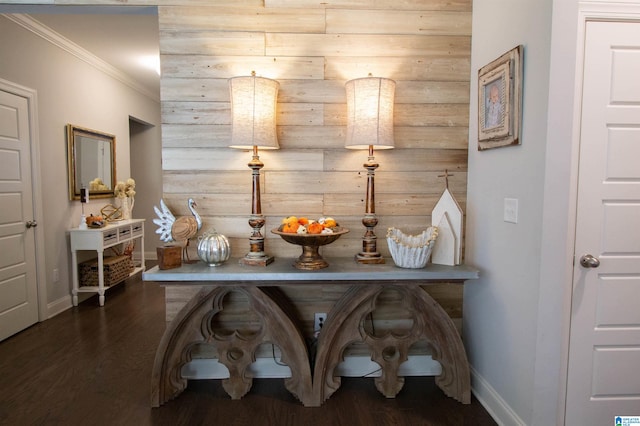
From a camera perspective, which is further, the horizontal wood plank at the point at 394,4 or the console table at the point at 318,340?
the horizontal wood plank at the point at 394,4

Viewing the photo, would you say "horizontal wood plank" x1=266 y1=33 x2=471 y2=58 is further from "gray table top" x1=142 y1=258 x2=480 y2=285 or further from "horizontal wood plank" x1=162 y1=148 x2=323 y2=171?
"gray table top" x1=142 y1=258 x2=480 y2=285

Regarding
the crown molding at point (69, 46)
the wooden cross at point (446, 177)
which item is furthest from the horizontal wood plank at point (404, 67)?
the crown molding at point (69, 46)

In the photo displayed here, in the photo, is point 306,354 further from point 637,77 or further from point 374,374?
point 637,77

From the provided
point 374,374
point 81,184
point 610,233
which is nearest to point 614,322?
point 610,233

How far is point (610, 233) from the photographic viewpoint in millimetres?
1606

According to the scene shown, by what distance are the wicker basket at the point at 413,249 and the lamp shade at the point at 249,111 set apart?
0.90 m

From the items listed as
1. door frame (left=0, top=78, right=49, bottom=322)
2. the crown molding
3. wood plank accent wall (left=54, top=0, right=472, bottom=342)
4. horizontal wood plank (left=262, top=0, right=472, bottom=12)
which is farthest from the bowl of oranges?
the crown molding

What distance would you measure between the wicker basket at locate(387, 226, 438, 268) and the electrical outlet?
619 millimetres

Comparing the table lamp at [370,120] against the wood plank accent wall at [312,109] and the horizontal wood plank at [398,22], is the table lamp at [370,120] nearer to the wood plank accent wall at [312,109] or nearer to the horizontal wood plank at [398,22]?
the wood plank accent wall at [312,109]

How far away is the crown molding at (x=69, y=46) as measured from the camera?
304 cm

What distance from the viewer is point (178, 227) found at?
Result: 6.62 feet

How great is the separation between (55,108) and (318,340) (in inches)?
137

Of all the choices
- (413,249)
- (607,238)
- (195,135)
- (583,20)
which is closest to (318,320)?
(413,249)

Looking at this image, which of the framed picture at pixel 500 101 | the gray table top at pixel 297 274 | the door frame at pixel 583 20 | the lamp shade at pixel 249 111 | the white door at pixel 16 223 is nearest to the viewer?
the door frame at pixel 583 20
